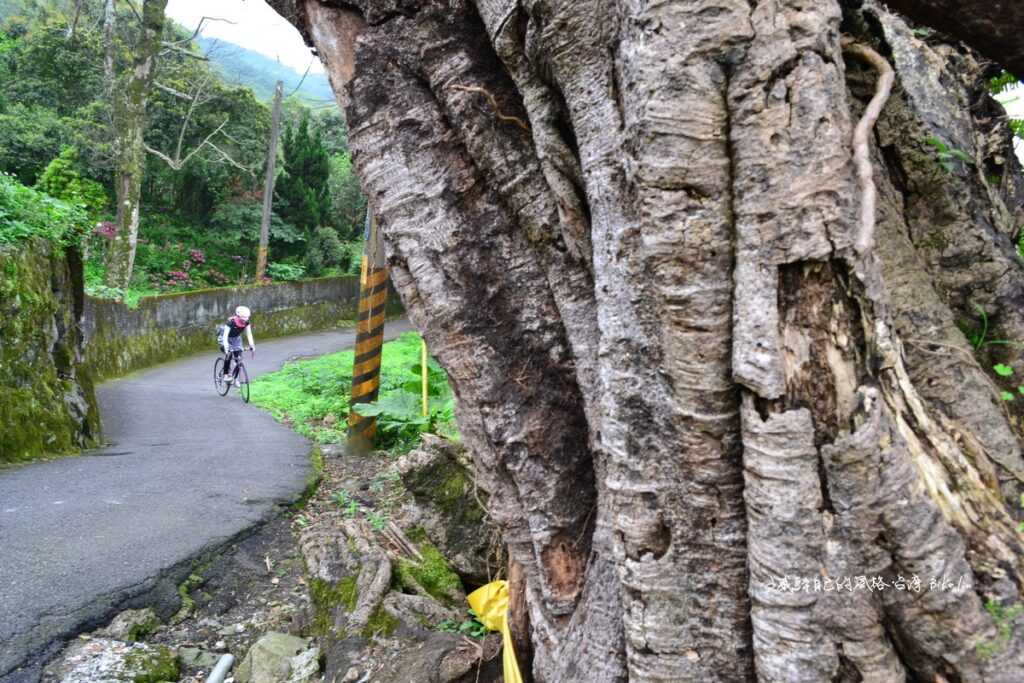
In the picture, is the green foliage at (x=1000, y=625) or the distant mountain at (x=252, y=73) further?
the distant mountain at (x=252, y=73)

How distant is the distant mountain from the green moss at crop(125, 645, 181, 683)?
14.6 metres

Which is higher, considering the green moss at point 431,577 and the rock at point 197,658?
the green moss at point 431,577

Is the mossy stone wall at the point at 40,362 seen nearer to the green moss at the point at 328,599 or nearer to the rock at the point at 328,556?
the rock at the point at 328,556

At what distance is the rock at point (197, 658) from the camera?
3807 millimetres

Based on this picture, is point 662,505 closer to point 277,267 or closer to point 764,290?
point 764,290

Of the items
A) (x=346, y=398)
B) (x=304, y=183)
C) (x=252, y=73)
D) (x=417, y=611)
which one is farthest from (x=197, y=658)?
(x=252, y=73)

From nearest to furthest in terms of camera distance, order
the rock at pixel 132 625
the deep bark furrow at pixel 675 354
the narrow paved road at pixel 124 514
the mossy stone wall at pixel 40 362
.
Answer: the deep bark furrow at pixel 675 354
the rock at pixel 132 625
the narrow paved road at pixel 124 514
the mossy stone wall at pixel 40 362

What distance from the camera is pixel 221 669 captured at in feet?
12.1

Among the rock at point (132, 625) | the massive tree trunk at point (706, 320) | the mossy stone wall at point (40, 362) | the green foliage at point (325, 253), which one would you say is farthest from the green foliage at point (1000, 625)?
→ the green foliage at point (325, 253)

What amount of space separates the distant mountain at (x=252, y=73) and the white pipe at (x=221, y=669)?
14688 millimetres

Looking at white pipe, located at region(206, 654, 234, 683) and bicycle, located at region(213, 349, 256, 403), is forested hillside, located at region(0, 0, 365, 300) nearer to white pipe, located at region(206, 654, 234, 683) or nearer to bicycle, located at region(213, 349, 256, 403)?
bicycle, located at region(213, 349, 256, 403)

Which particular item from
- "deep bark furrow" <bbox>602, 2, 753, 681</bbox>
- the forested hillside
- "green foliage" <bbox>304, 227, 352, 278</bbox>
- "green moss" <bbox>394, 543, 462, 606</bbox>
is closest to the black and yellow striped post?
"green moss" <bbox>394, 543, 462, 606</bbox>

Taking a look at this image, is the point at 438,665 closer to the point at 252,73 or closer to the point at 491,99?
the point at 491,99

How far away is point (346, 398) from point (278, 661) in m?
9.85
